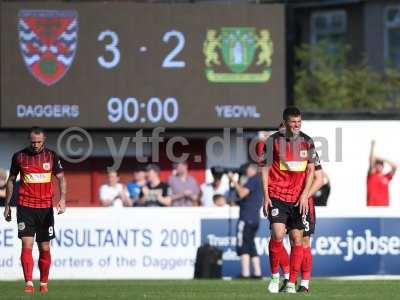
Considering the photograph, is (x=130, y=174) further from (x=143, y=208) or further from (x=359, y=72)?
(x=359, y=72)

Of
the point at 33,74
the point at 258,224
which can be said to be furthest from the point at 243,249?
the point at 33,74

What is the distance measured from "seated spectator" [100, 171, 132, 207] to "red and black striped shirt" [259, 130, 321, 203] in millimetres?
9497

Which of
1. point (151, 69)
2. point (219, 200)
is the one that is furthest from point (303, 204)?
point (151, 69)

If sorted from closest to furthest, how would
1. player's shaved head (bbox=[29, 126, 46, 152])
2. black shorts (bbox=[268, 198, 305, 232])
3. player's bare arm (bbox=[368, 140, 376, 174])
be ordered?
black shorts (bbox=[268, 198, 305, 232]) → player's shaved head (bbox=[29, 126, 46, 152]) → player's bare arm (bbox=[368, 140, 376, 174])

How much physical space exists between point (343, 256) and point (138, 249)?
359 centimetres

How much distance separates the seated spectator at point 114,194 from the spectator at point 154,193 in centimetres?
37

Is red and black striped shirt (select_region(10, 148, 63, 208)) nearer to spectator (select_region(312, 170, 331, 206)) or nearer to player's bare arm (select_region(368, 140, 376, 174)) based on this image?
spectator (select_region(312, 170, 331, 206))

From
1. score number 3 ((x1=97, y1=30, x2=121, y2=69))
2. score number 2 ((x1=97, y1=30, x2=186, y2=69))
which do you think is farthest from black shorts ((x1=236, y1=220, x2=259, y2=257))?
score number 3 ((x1=97, y1=30, x2=121, y2=69))

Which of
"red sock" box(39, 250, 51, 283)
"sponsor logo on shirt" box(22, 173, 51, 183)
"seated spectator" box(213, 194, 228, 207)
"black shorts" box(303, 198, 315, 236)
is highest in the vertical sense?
"sponsor logo on shirt" box(22, 173, 51, 183)

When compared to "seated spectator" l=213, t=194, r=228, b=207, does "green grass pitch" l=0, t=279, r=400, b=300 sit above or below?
below

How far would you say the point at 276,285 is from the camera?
15.6 m

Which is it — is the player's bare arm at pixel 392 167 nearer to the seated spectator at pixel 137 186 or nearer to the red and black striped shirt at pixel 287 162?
the seated spectator at pixel 137 186

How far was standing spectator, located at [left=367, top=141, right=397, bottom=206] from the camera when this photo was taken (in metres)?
25.9

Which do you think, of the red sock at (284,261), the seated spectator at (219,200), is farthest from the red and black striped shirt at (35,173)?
the seated spectator at (219,200)
